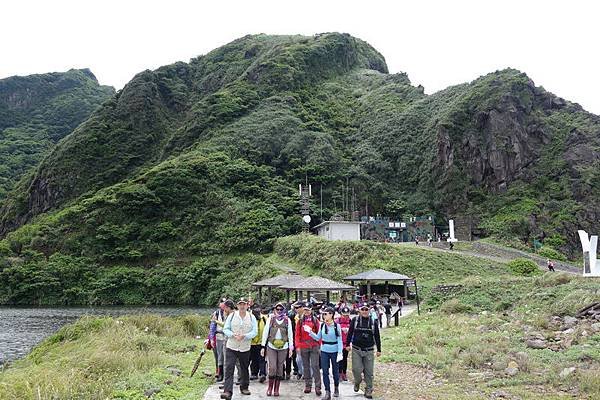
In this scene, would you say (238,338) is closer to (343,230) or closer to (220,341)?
(220,341)

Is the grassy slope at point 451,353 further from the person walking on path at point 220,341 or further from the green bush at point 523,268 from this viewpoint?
the green bush at point 523,268

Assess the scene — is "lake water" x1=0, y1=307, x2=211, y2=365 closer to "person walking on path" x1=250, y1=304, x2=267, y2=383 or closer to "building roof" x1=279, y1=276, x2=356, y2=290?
"building roof" x1=279, y1=276, x2=356, y2=290

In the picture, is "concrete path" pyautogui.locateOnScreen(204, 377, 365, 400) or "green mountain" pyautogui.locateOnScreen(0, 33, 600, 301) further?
"green mountain" pyautogui.locateOnScreen(0, 33, 600, 301)

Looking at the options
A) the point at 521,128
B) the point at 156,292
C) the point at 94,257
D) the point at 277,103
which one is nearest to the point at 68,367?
the point at 156,292

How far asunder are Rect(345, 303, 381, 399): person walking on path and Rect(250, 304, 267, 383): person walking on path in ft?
5.91

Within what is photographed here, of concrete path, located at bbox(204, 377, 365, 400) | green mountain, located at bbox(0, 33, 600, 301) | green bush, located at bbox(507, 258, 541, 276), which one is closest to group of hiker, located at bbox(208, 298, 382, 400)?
concrete path, located at bbox(204, 377, 365, 400)

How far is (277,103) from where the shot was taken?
93.8 meters

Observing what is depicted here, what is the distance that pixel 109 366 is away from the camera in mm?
11430

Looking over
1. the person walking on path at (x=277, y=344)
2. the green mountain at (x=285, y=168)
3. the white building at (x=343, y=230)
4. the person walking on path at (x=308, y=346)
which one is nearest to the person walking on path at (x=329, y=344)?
the person walking on path at (x=308, y=346)

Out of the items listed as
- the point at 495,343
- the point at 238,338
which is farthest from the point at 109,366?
the point at 495,343

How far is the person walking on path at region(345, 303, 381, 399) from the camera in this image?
9.53m

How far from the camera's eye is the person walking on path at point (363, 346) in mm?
9531

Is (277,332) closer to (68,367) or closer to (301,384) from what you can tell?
(301,384)

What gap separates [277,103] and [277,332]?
86371 millimetres
